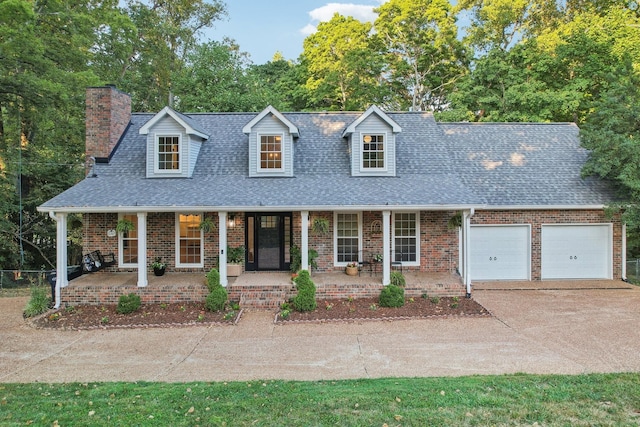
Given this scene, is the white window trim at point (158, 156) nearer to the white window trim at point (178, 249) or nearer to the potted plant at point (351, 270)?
the white window trim at point (178, 249)

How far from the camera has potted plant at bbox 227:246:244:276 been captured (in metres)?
12.6

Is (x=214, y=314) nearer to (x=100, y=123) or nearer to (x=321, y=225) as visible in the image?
(x=321, y=225)

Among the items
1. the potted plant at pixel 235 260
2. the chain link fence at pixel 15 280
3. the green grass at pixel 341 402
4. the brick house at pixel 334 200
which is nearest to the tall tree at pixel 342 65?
the brick house at pixel 334 200

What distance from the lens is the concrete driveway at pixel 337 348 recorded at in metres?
6.90

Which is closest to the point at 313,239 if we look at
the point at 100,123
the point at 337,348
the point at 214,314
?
the point at 214,314

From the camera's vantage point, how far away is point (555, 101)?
20.6 metres

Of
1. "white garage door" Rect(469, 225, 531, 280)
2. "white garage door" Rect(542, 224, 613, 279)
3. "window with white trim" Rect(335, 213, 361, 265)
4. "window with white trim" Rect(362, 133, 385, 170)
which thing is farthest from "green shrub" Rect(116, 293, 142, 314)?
"white garage door" Rect(542, 224, 613, 279)

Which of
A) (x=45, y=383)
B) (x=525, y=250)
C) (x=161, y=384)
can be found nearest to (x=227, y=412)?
(x=161, y=384)

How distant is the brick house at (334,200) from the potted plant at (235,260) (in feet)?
1.07

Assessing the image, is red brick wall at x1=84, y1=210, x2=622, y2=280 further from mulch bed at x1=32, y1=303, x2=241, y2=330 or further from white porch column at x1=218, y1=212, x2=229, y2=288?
mulch bed at x1=32, y1=303, x2=241, y2=330

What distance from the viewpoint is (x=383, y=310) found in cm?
1063

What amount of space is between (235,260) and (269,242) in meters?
1.28

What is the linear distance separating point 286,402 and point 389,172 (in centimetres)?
948

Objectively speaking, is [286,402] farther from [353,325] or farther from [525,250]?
[525,250]
